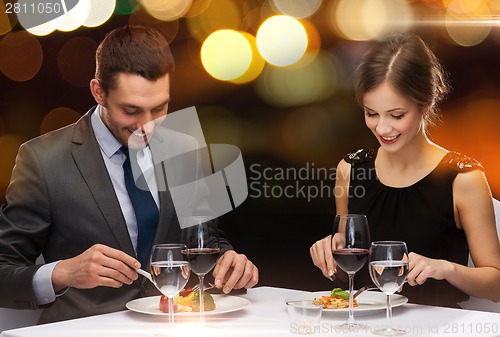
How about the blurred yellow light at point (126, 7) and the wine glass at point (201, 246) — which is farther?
the blurred yellow light at point (126, 7)

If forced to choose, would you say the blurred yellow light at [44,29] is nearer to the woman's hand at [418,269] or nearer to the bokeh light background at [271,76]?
the bokeh light background at [271,76]

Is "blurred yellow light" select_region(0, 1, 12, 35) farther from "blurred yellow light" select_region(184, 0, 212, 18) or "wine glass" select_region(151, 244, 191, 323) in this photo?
"wine glass" select_region(151, 244, 191, 323)

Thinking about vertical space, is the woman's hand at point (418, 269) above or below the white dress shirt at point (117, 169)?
below

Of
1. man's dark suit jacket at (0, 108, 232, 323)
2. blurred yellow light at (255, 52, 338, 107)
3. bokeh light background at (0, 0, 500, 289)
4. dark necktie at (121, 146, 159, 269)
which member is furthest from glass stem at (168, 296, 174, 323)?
blurred yellow light at (255, 52, 338, 107)

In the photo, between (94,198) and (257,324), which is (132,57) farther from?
(257,324)

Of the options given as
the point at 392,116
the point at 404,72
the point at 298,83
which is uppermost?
the point at 298,83

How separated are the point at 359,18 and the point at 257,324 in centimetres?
246

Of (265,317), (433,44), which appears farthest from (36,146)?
(433,44)

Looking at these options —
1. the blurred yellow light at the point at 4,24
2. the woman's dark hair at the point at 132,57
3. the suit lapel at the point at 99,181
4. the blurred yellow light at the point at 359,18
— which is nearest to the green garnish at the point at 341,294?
the suit lapel at the point at 99,181

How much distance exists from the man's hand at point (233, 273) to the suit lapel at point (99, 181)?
477 mm

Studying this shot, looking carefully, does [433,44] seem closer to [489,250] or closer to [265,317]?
[489,250]

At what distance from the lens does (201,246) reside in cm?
157

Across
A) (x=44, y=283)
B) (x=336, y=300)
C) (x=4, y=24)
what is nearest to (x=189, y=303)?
(x=336, y=300)

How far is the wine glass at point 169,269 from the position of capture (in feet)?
4.63
